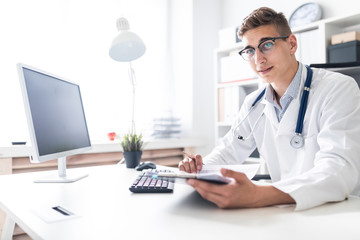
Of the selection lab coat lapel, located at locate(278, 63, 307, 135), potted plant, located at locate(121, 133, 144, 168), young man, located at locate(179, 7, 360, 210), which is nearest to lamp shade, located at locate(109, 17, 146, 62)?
potted plant, located at locate(121, 133, 144, 168)

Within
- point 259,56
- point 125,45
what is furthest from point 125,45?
point 259,56

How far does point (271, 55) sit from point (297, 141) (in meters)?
0.39

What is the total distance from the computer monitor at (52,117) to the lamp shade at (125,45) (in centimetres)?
36

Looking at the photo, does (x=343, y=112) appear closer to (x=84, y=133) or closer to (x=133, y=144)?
(x=133, y=144)

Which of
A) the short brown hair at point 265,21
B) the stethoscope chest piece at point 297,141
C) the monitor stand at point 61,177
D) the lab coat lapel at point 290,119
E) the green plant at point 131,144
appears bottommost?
the monitor stand at point 61,177

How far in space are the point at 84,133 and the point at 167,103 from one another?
166 cm

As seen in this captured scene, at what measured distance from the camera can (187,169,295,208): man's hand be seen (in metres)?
0.71

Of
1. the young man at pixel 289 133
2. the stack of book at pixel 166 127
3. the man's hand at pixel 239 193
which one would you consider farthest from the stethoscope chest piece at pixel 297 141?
the stack of book at pixel 166 127

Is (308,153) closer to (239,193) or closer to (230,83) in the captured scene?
(239,193)

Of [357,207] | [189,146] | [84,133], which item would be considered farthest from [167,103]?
[357,207]

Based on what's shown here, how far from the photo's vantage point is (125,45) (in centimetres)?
171

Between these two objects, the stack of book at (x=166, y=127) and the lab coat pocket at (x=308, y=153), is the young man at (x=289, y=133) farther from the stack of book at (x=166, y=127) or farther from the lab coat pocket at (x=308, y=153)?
the stack of book at (x=166, y=127)

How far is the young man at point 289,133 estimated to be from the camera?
2.44ft

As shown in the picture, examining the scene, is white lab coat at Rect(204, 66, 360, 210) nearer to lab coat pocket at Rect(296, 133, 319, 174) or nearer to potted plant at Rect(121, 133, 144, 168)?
lab coat pocket at Rect(296, 133, 319, 174)
